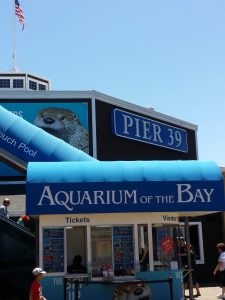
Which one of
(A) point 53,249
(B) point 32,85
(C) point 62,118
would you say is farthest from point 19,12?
(A) point 53,249

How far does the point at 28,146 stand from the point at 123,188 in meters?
3.24

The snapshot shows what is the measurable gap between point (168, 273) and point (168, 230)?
1.07 metres

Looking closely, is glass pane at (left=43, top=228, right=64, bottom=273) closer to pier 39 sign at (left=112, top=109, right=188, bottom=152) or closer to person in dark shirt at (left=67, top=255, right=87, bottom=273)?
person in dark shirt at (left=67, top=255, right=87, bottom=273)

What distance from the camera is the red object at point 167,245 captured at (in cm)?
1268

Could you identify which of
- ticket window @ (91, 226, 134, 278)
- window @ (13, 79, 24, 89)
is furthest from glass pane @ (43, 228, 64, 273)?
window @ (13, 79, 24, 89)

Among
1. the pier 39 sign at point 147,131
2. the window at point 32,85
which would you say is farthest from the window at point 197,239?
the window at point 32,85

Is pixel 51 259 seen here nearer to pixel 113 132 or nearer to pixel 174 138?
pixel 113 132

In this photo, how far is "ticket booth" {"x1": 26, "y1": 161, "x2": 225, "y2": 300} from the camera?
1171cm

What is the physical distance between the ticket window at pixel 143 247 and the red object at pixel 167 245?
0.49m

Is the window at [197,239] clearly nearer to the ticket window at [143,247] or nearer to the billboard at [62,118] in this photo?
the billboard at [62,118]

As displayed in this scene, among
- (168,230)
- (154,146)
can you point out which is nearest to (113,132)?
(154,146)

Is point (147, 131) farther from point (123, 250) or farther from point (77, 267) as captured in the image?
point (77, 267)

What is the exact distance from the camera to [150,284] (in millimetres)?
12062

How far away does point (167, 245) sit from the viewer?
501 inches
